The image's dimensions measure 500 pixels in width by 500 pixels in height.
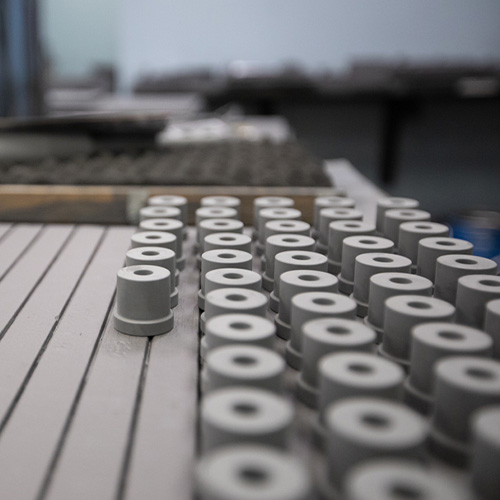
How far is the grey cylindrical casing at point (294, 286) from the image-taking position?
2.44 feet

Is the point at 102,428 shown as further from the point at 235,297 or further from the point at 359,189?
the point at 359,189

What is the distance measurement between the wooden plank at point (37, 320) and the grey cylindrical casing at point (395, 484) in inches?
15.2

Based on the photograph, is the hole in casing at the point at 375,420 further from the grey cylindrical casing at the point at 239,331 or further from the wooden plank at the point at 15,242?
the wooden plank at the point at 15,242

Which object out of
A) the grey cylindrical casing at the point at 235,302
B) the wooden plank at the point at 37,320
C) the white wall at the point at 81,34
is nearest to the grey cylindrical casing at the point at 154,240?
the wooden plank at the point at 37,320

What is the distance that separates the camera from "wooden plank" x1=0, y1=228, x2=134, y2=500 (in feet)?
1.73

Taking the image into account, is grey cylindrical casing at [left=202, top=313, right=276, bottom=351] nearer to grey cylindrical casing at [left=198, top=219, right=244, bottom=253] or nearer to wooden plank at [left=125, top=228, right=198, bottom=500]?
wooden plank at [left=125, top=228, right=198, bottom=500]

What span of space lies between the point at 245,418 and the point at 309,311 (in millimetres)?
216

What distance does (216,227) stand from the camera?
3.45 feet

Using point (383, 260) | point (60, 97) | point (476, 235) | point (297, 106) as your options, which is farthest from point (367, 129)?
point (383, 260)

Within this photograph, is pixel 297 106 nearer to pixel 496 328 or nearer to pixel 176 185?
pixel 176 185

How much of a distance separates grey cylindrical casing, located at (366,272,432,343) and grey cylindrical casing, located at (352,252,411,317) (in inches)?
1.7

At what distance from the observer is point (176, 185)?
1510 mm

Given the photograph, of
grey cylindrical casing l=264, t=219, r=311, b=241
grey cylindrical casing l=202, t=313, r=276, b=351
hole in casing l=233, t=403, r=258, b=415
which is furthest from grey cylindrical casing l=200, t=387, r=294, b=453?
grey cylindrical casing l=264, t=219, r=311, b=241

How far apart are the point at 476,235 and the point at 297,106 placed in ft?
5.31
